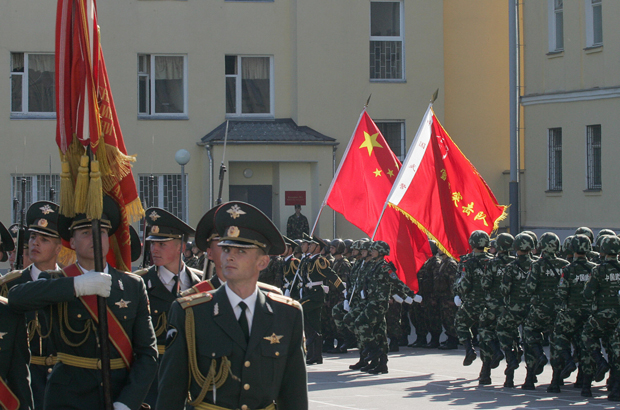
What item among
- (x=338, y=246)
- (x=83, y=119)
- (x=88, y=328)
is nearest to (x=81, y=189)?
(x=83, y=119)

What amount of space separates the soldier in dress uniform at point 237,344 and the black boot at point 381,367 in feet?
31.5

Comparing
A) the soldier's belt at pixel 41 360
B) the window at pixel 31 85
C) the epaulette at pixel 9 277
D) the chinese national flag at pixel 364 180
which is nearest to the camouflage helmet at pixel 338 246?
the chinese national flag at pixel 364 180

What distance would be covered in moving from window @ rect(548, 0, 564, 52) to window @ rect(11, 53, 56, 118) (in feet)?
43.4

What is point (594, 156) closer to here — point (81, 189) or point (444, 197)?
point (444, 197)

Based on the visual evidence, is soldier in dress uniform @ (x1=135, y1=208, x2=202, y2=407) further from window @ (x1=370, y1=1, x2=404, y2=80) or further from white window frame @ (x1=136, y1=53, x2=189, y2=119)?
window @ (x1=370, y1=1, x2=404, y2=80)

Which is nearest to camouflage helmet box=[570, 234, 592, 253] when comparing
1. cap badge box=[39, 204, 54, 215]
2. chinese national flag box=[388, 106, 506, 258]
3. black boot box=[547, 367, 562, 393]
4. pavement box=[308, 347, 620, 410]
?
black boot box=[547, 367, 562, 393]

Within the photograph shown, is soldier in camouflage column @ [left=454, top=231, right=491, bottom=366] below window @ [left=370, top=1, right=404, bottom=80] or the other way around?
below

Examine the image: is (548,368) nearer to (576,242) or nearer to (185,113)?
(576,242)

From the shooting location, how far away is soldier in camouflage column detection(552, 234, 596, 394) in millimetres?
11812

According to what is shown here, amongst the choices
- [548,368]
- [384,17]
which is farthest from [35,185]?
[548,368]

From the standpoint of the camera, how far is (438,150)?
14.7m

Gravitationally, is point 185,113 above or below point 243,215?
above

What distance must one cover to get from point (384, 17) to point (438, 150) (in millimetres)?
13032

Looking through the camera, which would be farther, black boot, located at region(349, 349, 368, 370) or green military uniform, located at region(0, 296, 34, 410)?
black boot, located at region(349, 349, 368, 370)
